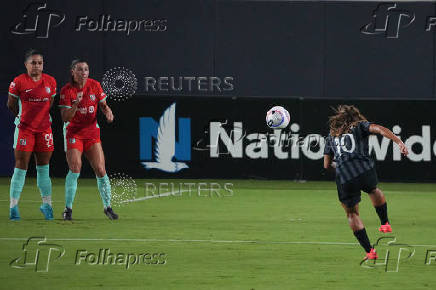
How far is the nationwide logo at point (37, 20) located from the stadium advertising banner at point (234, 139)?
6.66 metres

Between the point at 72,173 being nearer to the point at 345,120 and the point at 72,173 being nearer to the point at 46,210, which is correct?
the point at 46,210

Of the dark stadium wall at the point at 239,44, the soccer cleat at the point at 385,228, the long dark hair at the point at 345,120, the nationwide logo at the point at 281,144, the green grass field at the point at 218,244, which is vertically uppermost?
the dark stadium wall at the point at 239,44

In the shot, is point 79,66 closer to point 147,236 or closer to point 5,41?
point 147,236

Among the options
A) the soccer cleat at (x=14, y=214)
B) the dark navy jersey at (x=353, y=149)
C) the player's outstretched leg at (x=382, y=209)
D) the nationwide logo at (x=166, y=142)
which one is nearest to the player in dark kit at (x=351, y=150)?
the dark navy jersey at (x=353, y=149)

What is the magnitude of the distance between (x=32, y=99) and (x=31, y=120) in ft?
0.91

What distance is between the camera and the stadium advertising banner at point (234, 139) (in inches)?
821

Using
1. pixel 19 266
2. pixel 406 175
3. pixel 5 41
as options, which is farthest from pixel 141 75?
pixel 19 266

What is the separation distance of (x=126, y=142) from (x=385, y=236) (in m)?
9.91

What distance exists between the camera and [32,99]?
43.2 feet

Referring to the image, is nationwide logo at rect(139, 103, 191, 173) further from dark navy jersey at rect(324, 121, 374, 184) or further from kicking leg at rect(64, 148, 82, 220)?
dark navy jersey at rect(324, 121, 374, 184)

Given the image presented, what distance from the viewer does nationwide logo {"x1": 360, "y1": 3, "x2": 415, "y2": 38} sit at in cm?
2670

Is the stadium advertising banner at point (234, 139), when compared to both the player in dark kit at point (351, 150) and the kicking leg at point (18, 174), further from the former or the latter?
the player in dark kit at point (351, 150)

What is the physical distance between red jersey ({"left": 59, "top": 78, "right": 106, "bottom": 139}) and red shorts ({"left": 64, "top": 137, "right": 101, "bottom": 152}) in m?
0.04

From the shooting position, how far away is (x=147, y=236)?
12.0 m
